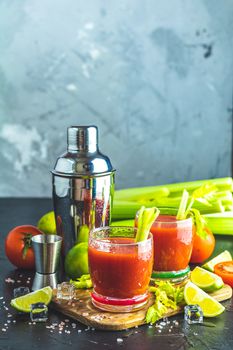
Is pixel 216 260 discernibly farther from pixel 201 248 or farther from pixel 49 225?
pixel 49 225

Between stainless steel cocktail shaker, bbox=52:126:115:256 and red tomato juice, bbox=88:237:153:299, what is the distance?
314 millimetres

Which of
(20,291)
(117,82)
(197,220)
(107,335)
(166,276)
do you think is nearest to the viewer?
(107,335)

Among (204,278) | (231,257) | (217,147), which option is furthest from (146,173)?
(204,278)

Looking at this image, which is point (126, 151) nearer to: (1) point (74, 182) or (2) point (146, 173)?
(2) point (146, 173)

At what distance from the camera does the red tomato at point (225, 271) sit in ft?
5.75

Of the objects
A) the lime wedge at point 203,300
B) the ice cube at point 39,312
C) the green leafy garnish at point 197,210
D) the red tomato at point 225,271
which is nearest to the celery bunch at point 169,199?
the green leafy garnish at point 197,210

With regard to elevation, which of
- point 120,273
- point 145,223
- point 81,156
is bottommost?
point 120,273

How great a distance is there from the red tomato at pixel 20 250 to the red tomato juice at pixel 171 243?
1.30 feet

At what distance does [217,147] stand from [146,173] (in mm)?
630

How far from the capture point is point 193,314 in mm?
1475

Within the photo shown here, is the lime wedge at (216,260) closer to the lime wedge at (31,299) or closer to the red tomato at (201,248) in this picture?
the red tomato at (201,248)

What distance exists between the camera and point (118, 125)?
4941 millimetres

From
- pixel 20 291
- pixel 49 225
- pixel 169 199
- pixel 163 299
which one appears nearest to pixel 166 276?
pixel 163 299

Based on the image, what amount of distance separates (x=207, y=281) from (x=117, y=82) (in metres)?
3.38
